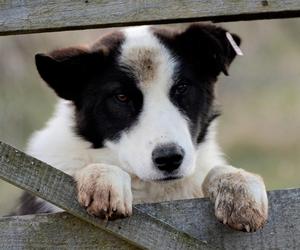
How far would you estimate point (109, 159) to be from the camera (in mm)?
5117

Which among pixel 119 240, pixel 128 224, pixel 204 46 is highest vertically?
pixel 128 224

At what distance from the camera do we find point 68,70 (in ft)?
16.7

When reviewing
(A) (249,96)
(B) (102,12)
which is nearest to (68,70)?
(B) (102,12)

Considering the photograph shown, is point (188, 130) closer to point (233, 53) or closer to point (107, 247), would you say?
point (233, 53)

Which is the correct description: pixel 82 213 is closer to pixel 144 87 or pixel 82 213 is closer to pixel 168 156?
pixel 168 156

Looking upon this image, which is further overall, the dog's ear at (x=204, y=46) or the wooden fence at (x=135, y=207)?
the dog's ear at (x=204, y=46)

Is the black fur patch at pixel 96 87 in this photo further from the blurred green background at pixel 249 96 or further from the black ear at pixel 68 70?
the blurred green background at pixel 249 96

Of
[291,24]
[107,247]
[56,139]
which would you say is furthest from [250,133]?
[107,247]

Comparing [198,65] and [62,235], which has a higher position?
[62,235]

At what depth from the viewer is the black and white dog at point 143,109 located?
480 cm

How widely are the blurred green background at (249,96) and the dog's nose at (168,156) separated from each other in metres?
5.48

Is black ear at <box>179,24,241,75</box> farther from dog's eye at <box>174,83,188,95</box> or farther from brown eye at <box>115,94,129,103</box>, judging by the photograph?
brown eye at <box>115,94,129,103</box>

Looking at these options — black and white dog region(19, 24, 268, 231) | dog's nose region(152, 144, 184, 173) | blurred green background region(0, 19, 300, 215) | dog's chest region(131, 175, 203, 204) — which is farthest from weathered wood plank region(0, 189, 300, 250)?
blurred green background region(0, 19, 300, 215)

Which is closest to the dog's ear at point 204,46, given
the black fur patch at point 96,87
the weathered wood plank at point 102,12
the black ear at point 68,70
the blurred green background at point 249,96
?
the black fur patch at point 96,87
